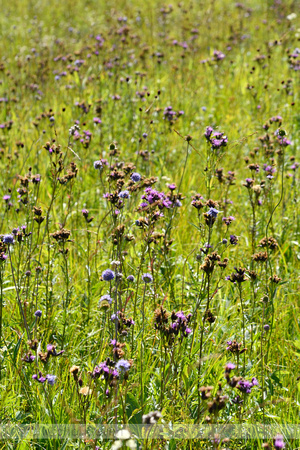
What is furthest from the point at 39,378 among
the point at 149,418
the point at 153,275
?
the point at 153,275

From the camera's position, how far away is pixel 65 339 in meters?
2.32

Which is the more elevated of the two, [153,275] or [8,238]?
A: [8,238]

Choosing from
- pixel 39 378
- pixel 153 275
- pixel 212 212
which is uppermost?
pixel 212 212

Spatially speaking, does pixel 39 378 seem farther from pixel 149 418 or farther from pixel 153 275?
pixel 153 275

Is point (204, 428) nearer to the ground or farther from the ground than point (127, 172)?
nearer to the ground

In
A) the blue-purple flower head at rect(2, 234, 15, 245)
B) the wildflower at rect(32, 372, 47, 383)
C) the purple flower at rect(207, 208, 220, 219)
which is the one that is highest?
the purple flower at rect(207, 208, 220, 219)

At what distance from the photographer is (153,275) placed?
2.42 metres

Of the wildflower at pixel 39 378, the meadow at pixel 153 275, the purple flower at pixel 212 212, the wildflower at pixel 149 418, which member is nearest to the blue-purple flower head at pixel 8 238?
the meadow at pixel 153 275

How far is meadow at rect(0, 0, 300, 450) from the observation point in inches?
68.5

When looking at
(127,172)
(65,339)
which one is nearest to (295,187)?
(127,172)

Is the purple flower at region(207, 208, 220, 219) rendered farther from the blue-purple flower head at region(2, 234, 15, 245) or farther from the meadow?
the blue-purple flower head at region(2, 234, 15, 245)

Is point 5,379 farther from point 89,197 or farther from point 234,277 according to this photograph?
point 89,197

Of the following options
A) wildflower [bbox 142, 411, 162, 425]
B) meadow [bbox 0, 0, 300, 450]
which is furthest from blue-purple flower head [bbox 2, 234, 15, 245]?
wildflower [bbox 142, 411, 162, 425]

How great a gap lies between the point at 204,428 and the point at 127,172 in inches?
58.9
